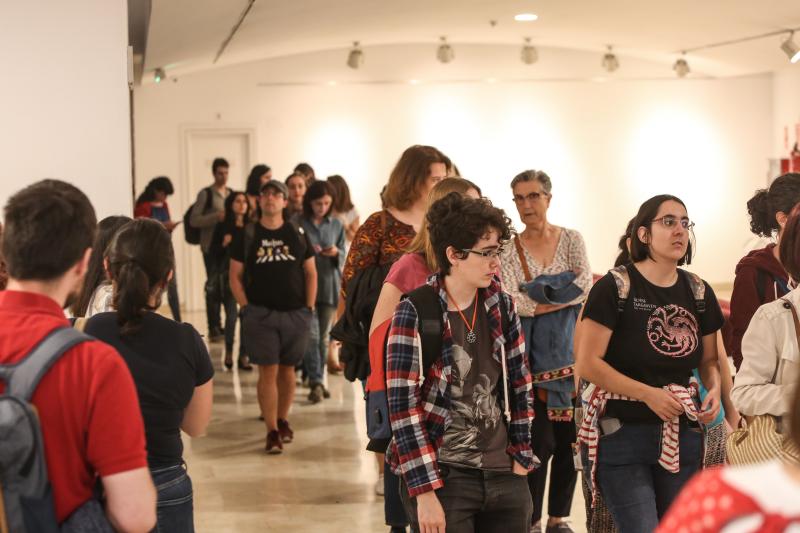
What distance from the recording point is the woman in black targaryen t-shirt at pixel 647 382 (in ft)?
11.3

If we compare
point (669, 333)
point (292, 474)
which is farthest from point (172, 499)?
point (292, 474)

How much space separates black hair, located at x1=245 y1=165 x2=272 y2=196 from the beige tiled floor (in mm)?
1918

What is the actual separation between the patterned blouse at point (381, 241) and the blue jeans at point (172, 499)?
73.0 inches

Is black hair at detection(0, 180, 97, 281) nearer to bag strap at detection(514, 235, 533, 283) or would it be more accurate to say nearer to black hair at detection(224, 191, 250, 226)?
bag strap at detection(514, 235, 533, 283)

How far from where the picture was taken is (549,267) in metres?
4.73

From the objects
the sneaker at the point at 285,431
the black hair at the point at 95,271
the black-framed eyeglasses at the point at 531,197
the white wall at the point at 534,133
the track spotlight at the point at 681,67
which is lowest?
the sneaker at the point at 285,431

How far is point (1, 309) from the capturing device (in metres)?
2.07

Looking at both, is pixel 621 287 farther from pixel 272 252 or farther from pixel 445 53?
pixel 445 53

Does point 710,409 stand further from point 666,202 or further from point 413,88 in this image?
point 413,88

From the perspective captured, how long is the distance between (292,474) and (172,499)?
3447mm

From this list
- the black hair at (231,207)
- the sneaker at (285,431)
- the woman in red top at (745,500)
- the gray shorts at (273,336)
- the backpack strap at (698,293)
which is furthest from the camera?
the black hair at (231,207)

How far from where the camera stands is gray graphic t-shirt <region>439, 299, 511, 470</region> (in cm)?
303

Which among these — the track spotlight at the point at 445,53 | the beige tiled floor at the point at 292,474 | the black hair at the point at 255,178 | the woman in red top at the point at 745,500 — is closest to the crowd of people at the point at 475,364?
the woman in red top at the point at 745,500

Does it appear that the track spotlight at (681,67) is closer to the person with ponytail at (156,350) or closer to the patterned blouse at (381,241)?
the patterned blouse at (381,241)
